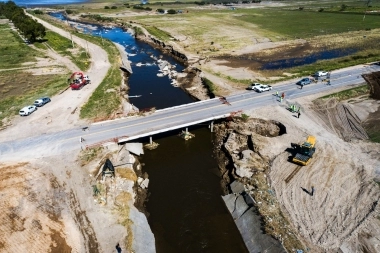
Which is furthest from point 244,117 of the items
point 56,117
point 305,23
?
point 305,23

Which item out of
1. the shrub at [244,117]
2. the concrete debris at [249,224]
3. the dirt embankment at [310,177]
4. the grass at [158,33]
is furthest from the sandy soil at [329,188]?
the grass at [158,33]

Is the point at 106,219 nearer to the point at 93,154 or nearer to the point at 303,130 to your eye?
the point at 93,154

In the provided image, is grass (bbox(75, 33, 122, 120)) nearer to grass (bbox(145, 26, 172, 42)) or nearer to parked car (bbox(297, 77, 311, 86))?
grass (bbox(145, 26, 172, 42))

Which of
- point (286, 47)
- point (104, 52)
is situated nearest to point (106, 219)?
point (104, 52)

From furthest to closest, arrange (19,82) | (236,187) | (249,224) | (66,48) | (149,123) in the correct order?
(66,48) → (19,82) → (149,123) → (236,187) → (249,224)

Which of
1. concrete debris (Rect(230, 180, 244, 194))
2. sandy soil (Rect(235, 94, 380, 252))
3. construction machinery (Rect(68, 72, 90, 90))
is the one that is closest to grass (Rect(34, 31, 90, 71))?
construction machinery (Rect(68, 72, 90, 90))

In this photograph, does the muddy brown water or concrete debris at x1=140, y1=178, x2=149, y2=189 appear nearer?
the muddy brown water

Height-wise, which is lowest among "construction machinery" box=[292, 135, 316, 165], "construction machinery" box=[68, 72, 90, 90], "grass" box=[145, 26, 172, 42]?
"construction machinery" box=[292, 135, 316, 165]

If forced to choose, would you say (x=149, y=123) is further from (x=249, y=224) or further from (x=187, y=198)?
(x=249, y=224)

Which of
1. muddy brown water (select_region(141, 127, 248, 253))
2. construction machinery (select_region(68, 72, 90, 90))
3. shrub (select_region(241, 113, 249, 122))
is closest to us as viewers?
muddy brown water (select_region(141, 127, 248, 253))
